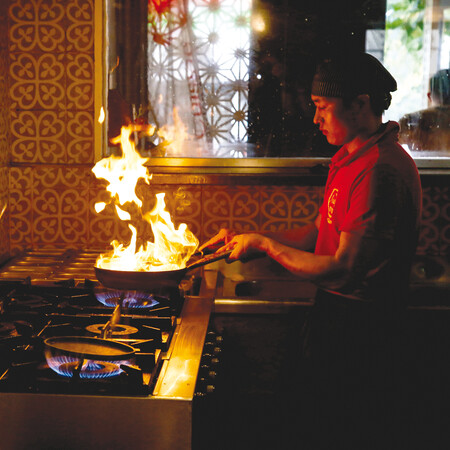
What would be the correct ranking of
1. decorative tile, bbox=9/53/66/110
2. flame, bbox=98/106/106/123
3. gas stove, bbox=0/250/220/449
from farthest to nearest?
decorative tile, bbox=9/53/66/110, flame, bbox=98/106/106/123, gas stove, bbox=0/250/220/449

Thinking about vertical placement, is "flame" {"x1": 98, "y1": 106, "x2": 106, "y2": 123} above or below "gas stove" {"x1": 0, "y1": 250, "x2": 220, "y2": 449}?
above

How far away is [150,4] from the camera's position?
2881mm

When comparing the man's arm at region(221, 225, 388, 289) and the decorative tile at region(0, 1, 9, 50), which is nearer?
the man's arm at region(221, 225, 388, 289)

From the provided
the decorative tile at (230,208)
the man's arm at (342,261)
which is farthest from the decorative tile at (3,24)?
the man's arm at (342,261)

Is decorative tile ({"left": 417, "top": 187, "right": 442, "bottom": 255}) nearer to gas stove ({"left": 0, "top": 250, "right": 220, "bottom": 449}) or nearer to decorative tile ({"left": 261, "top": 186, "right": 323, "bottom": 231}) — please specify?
decorative tile ({"left": 261, "top": 186, "right": 323, "bottom": 231})

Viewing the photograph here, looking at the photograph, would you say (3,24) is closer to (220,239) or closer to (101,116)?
(101,116)

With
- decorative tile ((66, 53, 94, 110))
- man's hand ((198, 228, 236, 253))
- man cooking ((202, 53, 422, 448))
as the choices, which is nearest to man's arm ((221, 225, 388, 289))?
man cooking ((202, 53, 422, 448))

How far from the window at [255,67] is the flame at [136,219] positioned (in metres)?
0.16

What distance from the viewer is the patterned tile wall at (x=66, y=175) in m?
2.79

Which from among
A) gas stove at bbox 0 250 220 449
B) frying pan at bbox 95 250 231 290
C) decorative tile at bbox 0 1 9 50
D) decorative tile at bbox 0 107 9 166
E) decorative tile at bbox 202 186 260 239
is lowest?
gas stove at bbox 0 250 220 449

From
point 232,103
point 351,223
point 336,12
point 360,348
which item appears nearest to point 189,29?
point 232,103

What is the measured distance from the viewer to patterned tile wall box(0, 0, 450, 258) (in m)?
2.79

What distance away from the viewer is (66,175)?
2.86m

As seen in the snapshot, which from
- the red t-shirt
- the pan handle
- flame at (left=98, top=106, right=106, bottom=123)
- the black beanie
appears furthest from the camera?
flame at (left=98, top=106, right=106, bottom=123)
